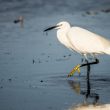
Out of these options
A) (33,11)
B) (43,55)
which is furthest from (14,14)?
(43,55)

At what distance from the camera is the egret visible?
11038 mm

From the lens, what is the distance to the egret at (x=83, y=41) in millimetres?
11038

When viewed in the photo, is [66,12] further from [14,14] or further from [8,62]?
[8,62]

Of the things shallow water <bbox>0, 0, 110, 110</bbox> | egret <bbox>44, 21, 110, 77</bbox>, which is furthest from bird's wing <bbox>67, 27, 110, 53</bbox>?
shallow water <bbox>0, 0, 110, 110</bbox>

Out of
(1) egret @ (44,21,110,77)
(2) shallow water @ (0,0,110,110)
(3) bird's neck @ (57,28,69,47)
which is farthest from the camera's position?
(3) bird's neck @ (57,28,69,47)

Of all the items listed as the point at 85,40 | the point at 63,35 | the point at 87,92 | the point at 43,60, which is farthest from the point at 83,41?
the point at 87,92

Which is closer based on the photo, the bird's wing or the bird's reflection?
the bird's reflection

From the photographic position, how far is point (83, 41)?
11344mm

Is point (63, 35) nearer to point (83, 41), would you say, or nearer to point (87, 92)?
point (83, 41)

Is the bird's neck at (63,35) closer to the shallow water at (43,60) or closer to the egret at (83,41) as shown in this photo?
the egret at (83,41)

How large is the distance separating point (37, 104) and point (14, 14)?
882 centimetres

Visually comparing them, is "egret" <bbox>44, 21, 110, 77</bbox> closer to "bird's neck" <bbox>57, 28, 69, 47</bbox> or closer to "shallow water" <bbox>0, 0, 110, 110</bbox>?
"bird's neck" <bbox>57, 28, 69, 47</bbox>

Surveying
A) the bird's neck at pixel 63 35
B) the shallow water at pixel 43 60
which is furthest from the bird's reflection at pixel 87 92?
the bird's neck at pixel 63 35

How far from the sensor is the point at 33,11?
17.9 m
